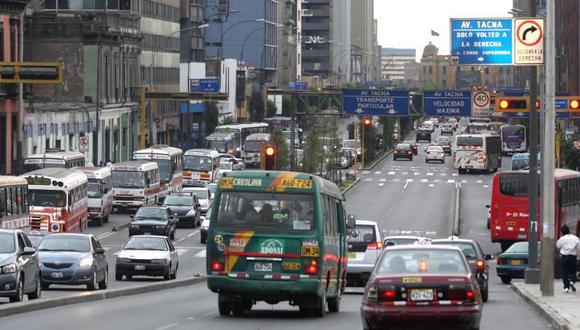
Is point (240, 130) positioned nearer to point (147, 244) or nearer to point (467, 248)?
point (147, 244)

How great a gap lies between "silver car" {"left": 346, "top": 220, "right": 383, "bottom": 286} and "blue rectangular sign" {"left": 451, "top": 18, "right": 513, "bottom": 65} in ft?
18.5

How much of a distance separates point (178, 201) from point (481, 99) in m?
19.0

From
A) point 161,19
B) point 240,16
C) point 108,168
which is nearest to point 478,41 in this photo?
point 108,168

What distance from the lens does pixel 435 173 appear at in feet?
377

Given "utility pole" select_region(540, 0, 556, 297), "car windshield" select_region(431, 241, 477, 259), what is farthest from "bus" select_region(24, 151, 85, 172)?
"utility pole" select_region(540, 0, 556, 297)

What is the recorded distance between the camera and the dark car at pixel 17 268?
28.2 meters

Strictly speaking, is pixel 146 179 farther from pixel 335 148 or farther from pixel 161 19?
pixel 161 19

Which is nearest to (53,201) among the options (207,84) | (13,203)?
(13,203)

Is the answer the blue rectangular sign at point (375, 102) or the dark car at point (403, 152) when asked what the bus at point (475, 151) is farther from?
the blue rectangular sign at point (375, 102)

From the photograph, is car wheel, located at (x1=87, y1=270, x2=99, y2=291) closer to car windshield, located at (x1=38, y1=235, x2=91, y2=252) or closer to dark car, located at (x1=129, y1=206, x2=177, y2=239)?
car windshield, located at (x1=38, y1=235, x2=91, y2=252)

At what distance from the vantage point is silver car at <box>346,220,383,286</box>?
3700 cm

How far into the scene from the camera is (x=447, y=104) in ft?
257

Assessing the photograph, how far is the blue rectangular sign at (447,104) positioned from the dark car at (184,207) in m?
15.1

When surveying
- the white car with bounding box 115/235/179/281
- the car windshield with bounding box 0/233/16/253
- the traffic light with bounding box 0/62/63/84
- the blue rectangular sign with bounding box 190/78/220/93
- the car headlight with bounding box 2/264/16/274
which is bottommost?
the white car with bounding box 115/235/179/281
